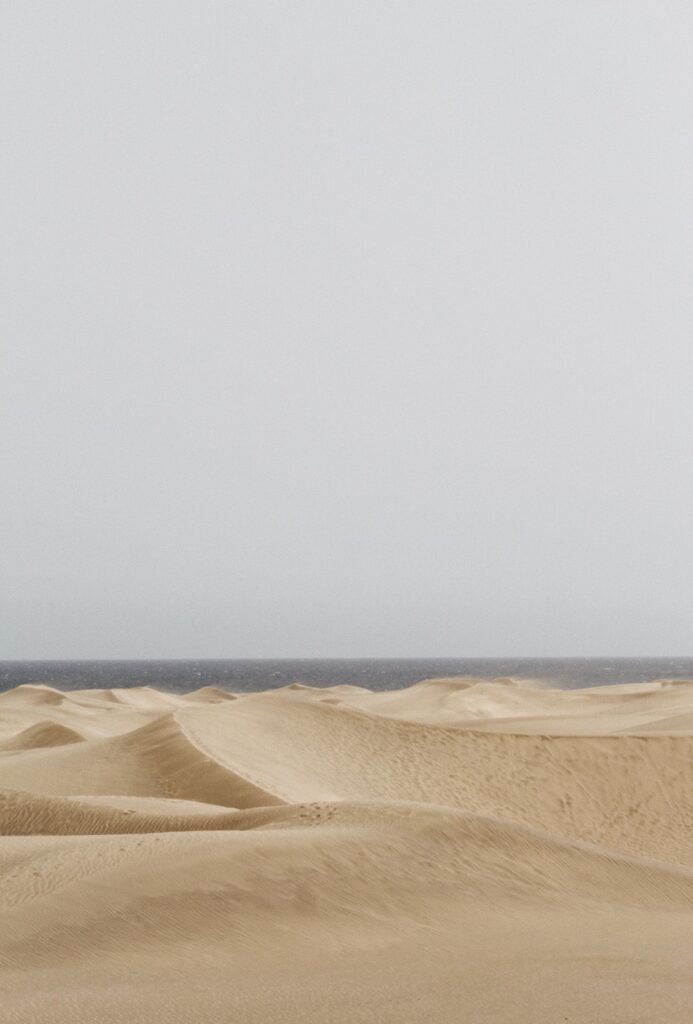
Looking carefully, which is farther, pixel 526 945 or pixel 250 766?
pixel 250 766

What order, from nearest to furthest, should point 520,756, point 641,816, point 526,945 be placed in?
1. point 526,945
2. point 641,816
3. point 520,756

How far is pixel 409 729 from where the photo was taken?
67.5 feet

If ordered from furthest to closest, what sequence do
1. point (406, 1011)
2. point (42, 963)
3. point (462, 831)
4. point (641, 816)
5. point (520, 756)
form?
point (520, 756) → point (641, 816) → point (462, 831) → point (42, 963) → point (406, 1011)

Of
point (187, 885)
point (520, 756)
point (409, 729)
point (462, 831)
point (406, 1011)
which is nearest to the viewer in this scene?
point (406, 1011)

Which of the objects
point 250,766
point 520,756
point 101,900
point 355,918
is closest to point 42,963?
point 101,900

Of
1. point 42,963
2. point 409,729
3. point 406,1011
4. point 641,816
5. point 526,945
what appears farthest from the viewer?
point 409,729

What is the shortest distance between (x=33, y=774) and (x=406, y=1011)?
42.2 ft

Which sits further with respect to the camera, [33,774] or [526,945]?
[33,774]

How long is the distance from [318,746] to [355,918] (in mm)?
12377

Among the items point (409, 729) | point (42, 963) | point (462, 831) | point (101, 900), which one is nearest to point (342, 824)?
point (462, 831)

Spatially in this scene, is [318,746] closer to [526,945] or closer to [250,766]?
[250,766]

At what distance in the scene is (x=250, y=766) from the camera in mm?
17156

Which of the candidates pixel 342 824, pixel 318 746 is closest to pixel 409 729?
pixel 318 746

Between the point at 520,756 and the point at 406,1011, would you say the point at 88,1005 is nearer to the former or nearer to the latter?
the point at 406,1011
